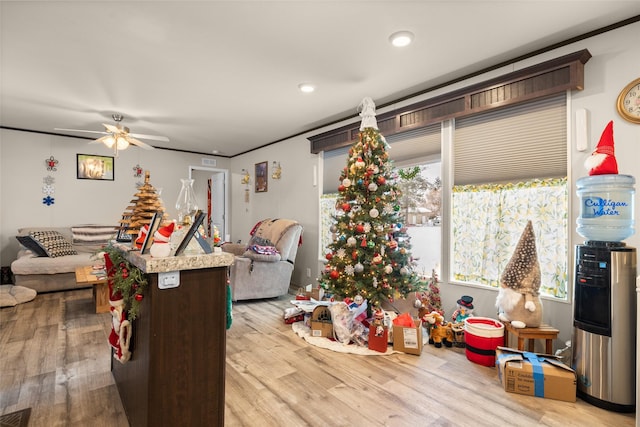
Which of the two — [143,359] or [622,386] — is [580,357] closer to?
[622,386]

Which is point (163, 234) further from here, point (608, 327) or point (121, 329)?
point (608, 327)

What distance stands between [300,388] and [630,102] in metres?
2.97

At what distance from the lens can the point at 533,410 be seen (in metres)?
1.89

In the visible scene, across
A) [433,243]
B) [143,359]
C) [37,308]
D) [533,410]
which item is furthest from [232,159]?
[533,410]

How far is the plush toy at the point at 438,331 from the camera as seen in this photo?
2834 mm

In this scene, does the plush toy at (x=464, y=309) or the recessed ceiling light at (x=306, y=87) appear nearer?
the plush toy at (x=464, y=309)

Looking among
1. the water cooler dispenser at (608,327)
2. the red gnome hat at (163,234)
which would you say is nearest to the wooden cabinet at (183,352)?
the red gnome hat at (163,234)

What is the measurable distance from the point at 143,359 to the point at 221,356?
13.8 inches

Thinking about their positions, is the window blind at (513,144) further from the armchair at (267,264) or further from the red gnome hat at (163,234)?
the red gnome hat at (163,234)

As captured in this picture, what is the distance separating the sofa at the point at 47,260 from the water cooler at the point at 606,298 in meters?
5.02

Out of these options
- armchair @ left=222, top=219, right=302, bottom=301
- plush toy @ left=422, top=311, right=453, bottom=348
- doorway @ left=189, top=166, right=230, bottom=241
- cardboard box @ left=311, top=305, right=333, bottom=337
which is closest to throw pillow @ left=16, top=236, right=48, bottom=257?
doorway @ left=189, top=166, right=230, bottom=241

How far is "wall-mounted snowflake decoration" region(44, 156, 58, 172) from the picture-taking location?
5.19 metres

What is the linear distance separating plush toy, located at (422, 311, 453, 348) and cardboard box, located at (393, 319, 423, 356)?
226mm

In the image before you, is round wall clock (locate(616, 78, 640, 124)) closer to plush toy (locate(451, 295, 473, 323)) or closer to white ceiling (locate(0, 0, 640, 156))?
white ceiling (locate(0, 0, 640, 156))
